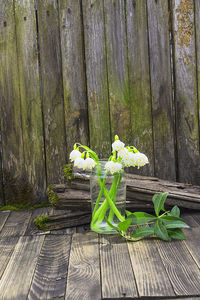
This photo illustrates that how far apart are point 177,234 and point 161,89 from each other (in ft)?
4.20

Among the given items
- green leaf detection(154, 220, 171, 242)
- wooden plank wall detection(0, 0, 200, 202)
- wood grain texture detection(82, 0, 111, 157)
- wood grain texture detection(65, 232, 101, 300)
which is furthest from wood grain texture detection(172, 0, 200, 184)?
wood grain texture detection(65, 232, 101, 300)

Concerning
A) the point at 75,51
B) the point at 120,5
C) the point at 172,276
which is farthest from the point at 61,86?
the point at 172,276

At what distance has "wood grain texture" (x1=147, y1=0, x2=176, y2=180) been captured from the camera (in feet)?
9.32

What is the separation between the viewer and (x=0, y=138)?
2898 millimetres

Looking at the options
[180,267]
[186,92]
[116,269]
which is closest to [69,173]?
[116,269]

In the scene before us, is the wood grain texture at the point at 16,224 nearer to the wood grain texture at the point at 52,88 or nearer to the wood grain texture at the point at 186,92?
the wood grain texture at the point at 52,88

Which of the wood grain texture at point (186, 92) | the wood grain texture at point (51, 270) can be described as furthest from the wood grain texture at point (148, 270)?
the wood grain texture at point (186, 92)

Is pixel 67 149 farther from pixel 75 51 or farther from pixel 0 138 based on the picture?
pixel 75 51

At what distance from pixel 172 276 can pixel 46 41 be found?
6.62 feet

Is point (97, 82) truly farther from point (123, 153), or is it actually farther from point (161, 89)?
point (123, 153)

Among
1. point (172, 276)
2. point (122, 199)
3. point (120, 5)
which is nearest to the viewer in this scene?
point (172, 276)

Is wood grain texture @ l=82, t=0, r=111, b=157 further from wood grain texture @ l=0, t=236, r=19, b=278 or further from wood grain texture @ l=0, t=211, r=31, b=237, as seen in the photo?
wood grain texture @ l=0, t=236, r=19, b=278

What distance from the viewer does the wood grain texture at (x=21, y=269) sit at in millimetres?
1436

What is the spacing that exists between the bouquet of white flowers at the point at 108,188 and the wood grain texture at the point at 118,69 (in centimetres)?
84
